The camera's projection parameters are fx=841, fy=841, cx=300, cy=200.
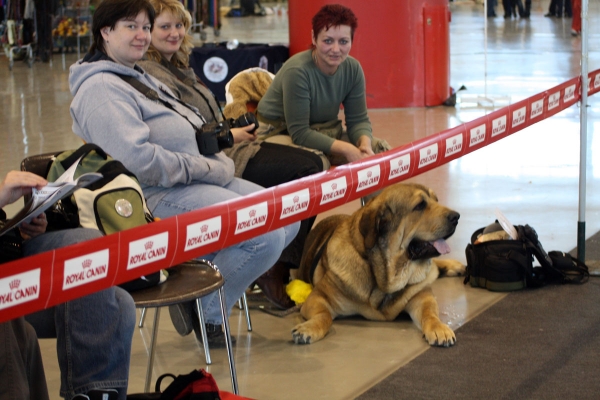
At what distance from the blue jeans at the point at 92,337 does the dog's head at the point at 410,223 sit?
1.59m

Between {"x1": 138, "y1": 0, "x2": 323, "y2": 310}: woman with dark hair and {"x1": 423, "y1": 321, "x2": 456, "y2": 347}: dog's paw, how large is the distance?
87cm

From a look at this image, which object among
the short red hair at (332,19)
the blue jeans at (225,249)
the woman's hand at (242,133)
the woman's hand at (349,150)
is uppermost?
the short red hair at (332,19)

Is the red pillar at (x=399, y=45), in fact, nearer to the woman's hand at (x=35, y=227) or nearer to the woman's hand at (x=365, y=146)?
the woman's hand at (x=365, y=146)

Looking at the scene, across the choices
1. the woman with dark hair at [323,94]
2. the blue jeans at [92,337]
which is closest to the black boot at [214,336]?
the blue jeans at [92,337]

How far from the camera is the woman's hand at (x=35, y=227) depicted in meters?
2.73

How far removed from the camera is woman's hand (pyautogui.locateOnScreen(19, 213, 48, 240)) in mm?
2730

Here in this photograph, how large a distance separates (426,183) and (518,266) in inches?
86.6

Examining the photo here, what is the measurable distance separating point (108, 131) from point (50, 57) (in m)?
14.4

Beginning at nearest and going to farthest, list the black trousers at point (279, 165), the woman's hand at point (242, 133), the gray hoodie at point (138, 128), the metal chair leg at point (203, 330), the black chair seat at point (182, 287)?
1. the black chair seat at point (182, 287)
2. the gray hoodie at point (138, 128)
3. the metal chair leg at point (203, 330)
4. the woman's hand at point (242, 133)
5. the black trousers at point (279, 165)

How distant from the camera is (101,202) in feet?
9.37

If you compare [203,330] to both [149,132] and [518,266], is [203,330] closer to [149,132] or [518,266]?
[149,132]

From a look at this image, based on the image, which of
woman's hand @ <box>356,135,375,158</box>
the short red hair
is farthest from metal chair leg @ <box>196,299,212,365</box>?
the short red hair

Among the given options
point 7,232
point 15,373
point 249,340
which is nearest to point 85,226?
point 7,232

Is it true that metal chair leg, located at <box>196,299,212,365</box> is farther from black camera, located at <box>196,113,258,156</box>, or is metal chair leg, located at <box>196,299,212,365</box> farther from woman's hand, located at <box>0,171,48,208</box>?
woman's hand, located at <box>0,171,48,208</box>
